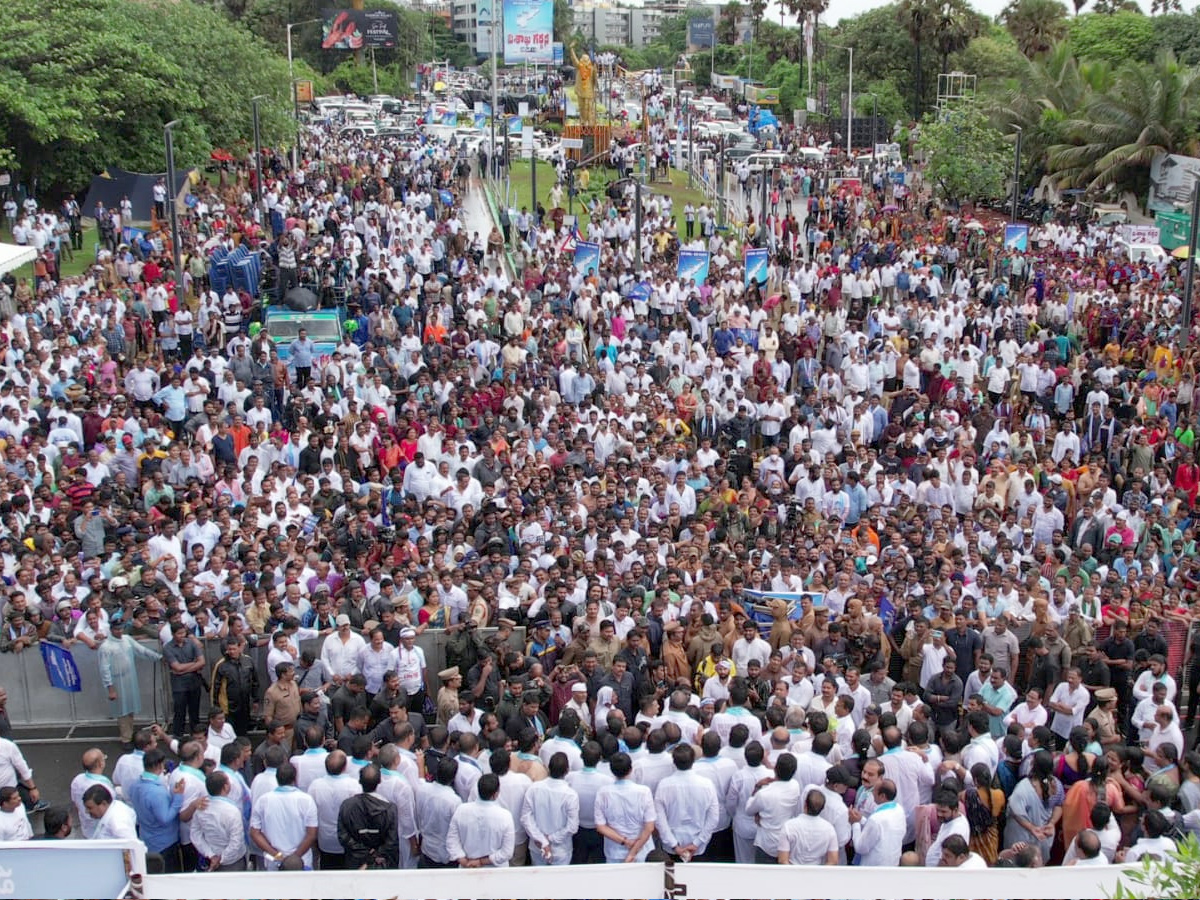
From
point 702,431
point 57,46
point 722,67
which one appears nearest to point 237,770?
point 702,431

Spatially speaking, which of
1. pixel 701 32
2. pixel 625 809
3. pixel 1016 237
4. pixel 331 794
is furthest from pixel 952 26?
pixel 701 32

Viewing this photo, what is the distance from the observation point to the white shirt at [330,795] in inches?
351

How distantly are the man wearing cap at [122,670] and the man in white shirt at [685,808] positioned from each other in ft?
16.5

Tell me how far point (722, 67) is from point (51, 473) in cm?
10331

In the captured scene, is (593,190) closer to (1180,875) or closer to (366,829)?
(366,829)

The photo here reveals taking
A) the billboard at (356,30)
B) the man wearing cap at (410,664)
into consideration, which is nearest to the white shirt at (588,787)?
the man wearing cap at (410,664)

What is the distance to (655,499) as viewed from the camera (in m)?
15.6

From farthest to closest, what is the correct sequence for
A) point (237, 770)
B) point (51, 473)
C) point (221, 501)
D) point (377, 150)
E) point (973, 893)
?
point (377, 150) < point (51, 473) < point (221, 501) < point (237, 770) < point (973, 893)

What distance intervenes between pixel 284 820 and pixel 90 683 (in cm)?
397

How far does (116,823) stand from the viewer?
27.9 ft

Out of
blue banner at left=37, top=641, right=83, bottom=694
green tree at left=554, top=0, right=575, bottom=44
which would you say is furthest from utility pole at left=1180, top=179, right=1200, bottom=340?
green tree at left=554, top=0, right=575, bottom=44

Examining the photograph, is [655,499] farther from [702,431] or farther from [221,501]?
[221,501]

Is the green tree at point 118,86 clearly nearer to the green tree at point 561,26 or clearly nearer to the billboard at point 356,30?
the billboard at point 356,30

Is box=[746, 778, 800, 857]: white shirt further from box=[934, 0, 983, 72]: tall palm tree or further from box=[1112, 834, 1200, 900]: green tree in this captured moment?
box=[934, 0, 983, 72]: tall palm tree
